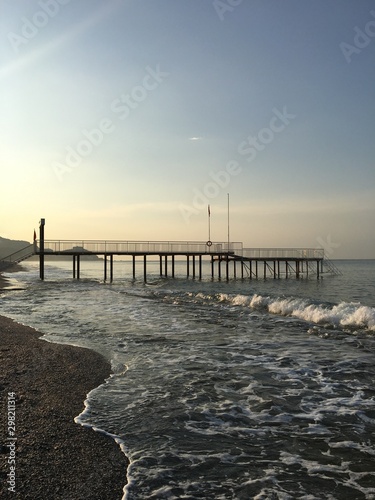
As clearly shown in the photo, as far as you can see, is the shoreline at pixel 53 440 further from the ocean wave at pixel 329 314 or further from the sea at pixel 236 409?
the ocean wave at pixel 329 314

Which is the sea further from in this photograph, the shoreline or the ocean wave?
the ocean wave

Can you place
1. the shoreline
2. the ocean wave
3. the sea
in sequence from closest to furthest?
the shoreline
the sea
the ocean wave

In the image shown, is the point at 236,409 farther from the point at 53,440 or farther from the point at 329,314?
the point at 329,314

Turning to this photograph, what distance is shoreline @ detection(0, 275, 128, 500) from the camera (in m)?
3.92

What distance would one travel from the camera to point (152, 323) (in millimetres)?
15539

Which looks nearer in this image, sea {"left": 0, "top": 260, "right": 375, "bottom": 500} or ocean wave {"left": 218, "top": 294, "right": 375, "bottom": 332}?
sea {"left": 0, "top": 260, "right": 375, "bottom": 500}

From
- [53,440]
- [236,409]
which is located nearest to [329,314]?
[236,409]

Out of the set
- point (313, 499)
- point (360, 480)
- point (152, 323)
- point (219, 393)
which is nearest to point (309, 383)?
point (219, 393)

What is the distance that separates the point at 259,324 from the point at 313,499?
12.2 m

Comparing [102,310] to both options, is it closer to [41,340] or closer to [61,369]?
[41,340]

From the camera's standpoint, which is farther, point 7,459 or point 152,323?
point 152,323

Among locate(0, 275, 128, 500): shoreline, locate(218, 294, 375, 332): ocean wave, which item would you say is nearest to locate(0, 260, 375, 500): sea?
locate(0, 275, 128, 500): shoreline

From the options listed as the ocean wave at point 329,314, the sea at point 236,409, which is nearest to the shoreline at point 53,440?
the sea at point 236,409

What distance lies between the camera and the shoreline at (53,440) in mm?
3924
